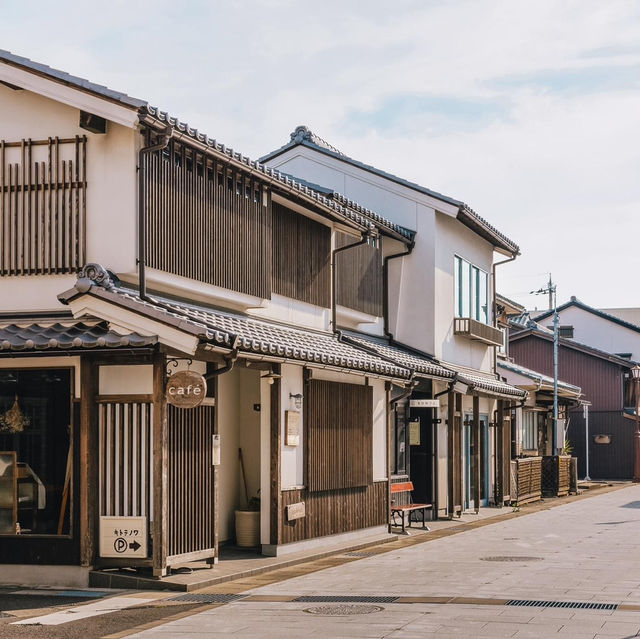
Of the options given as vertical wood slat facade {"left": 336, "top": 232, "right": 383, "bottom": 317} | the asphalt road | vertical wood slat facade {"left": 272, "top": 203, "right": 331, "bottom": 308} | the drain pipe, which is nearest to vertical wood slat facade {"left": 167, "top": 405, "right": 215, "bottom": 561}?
the drain pipe

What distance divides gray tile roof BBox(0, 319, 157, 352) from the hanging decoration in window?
1.17 m

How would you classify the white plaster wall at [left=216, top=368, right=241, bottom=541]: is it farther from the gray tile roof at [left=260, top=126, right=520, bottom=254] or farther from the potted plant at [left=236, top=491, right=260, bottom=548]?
the gray tile roof at [left=260, top=126, right=520, bottom=254]

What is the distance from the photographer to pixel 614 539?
1922 cm

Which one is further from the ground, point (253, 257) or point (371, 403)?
point (253, 257)

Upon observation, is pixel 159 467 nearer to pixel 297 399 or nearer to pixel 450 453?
pixel 297 399

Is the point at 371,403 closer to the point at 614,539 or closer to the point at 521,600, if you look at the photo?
the point at 614,539

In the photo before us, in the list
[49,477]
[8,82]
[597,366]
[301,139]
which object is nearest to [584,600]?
[49,477]

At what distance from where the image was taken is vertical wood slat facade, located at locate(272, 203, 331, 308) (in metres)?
18.0

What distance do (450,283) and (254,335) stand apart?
11.5 meters

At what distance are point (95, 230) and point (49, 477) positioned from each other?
313cm

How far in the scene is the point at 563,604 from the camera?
11.6 metres

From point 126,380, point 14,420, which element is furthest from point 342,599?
point 14,420

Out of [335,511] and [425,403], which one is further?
[425,403]

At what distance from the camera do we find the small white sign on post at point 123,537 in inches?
515
